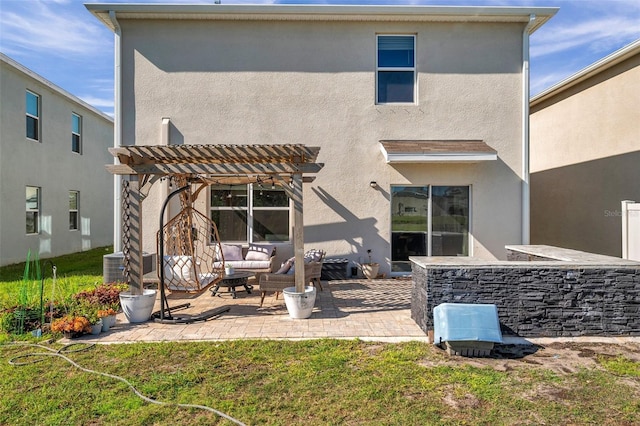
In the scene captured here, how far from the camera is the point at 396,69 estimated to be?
37.0ft

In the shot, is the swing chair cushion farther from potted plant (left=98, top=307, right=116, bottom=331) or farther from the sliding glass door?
the sliding glass door

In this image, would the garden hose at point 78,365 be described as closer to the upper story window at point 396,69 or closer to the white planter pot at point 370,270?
the white planter pot at point 370,270

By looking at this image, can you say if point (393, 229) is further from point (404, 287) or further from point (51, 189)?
point (51, 189)

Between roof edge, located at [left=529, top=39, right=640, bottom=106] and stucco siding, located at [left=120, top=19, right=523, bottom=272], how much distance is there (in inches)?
128

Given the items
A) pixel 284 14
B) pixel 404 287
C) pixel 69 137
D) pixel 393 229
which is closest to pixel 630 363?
pixel 404 287

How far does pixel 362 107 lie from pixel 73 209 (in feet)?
49.0

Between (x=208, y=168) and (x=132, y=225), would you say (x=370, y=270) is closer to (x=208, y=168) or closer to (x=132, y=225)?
(x=208, y=168)

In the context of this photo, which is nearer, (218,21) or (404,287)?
(404,287)

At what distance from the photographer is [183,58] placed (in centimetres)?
1096

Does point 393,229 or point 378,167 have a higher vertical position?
point 378,167

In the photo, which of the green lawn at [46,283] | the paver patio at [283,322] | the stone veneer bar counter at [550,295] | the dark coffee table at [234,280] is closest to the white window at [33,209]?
the green lawn at [46,283]

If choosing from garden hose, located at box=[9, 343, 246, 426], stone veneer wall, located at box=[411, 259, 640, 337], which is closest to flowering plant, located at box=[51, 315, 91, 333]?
garden hose, located at box=[9, 343, 246, 426]

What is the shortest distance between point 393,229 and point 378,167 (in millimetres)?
1838

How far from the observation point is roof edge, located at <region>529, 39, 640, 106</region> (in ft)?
37.2
